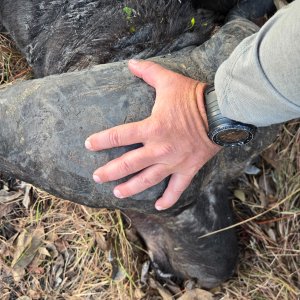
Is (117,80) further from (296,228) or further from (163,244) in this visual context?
(296,228)

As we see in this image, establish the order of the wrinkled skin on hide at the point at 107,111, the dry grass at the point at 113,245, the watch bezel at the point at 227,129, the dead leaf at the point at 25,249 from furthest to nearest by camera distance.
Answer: the dead leaf at the point at 25,249 < the dry grass at the point at 113,245 < the wrinkled skin on hide at the point at 107,111 < the watch bezel at the point at 227,129

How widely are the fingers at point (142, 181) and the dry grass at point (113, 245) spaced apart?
3.04ft

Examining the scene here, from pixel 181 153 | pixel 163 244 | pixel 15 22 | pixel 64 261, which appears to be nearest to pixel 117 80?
pixel 181 153

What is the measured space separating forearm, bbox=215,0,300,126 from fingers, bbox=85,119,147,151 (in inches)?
10.6

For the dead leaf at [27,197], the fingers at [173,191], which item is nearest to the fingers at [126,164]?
the fingers at [173,191]

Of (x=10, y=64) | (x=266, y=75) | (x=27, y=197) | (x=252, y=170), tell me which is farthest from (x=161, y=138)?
(x=10, y=64)

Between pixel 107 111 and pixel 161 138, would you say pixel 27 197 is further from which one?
pixel 161 138

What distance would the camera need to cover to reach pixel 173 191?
1594 mm

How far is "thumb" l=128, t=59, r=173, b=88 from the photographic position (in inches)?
60.1

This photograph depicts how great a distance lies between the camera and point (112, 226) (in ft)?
7.97

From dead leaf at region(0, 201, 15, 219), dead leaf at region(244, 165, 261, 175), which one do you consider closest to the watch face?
dead leaf at region(244, 165, 261, 175)

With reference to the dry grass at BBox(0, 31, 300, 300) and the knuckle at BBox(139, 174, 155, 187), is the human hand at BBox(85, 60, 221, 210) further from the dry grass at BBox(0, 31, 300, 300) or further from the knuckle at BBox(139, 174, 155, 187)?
the dry grass at BBox(0, 31, 300, 300)

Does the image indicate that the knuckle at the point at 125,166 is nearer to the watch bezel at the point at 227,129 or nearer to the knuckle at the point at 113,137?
the knuckle at the point at 113,137

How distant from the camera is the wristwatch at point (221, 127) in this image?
4.62 ft
